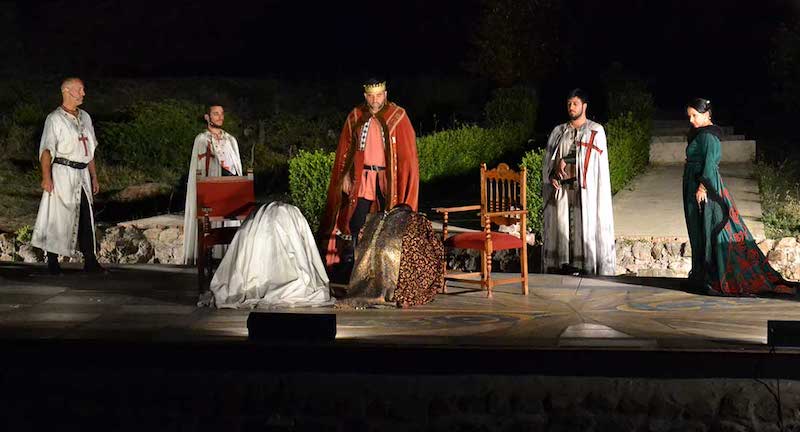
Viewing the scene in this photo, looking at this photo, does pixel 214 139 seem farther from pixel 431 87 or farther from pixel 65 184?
pixel 431 87

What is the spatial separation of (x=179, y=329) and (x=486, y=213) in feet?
7.35

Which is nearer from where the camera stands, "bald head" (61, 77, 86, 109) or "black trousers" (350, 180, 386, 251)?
"black trousers" (350, 180, 386, 251)

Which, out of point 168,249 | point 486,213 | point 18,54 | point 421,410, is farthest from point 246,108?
point 421,410

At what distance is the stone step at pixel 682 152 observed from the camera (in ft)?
52.1

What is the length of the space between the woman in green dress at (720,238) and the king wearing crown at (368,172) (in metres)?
1.86

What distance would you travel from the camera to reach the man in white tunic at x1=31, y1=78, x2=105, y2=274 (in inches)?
363

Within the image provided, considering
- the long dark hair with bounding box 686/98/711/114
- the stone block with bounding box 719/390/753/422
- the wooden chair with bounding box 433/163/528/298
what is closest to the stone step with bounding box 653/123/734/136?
the wooden chair with bounding box 433/163/528/298

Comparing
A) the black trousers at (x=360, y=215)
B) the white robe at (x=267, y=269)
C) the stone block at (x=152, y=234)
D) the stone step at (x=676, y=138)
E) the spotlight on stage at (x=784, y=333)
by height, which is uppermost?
the stone step at (x=676, y=138)

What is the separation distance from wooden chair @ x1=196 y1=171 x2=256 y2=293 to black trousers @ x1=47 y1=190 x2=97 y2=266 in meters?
1.12

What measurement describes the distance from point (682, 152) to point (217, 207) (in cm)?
881

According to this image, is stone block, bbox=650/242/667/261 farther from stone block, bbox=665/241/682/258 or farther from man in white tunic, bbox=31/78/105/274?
man in white tunic, bbox=31/78/105/274

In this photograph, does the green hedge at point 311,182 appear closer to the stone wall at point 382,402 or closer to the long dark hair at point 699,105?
the long dark hair at point 699,105

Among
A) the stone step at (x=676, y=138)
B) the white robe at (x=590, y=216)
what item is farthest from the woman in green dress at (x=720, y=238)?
the stone step at (x=676, y=138)

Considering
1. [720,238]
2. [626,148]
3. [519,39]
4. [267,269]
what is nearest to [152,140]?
[519,39]
